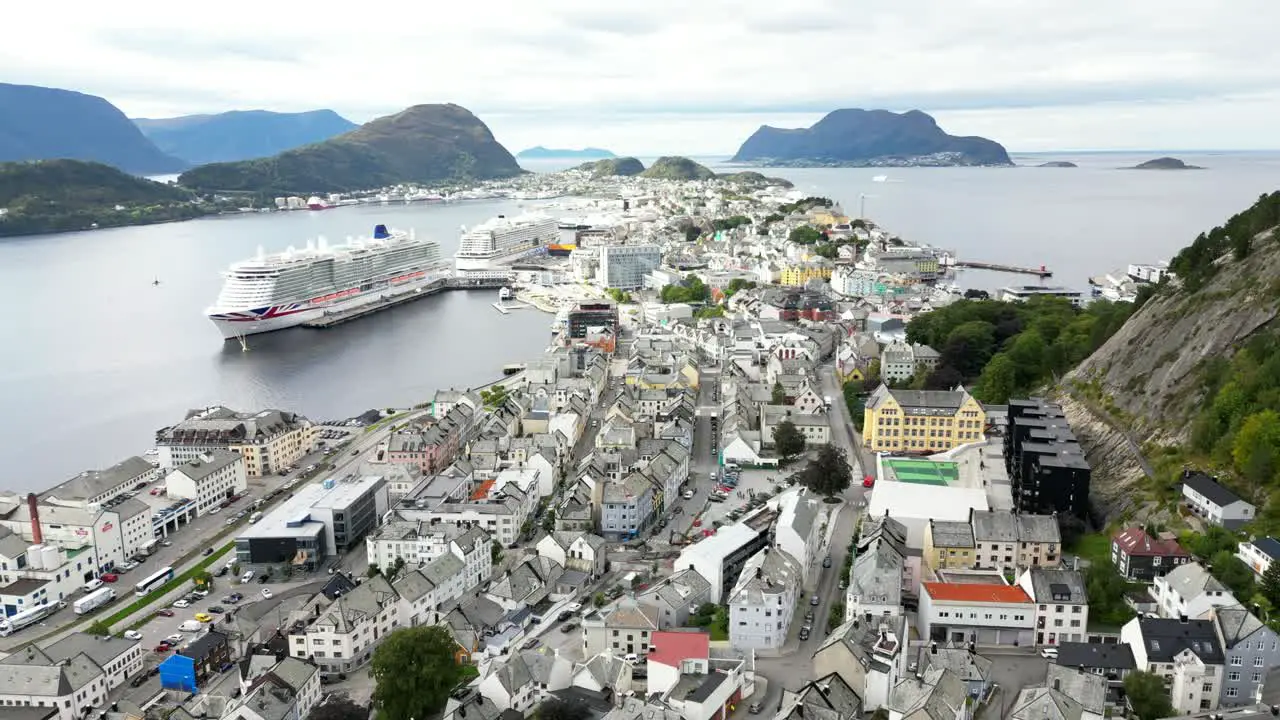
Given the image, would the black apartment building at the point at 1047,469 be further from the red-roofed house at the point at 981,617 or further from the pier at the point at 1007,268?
the pier at the point at 1007,268

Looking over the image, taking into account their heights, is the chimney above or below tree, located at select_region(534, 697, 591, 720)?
above

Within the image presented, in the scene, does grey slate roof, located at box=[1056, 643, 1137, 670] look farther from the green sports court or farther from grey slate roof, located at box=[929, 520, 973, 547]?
the green sports court

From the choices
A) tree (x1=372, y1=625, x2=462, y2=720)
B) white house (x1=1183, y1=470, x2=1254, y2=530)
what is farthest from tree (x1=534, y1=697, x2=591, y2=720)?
white house (x1=1183, y1=470, x2=1254, y2=530)

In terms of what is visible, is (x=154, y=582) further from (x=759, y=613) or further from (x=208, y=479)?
(x=759, y=613)

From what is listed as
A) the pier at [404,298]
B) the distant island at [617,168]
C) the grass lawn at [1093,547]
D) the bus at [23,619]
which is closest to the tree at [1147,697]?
the grass lawn at [1093,547]

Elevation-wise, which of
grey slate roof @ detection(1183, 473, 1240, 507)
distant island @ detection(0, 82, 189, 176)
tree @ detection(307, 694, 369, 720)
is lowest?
tree @ detection(307, 694, 369, 720)

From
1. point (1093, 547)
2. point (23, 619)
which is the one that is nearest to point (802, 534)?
point (1093, 547)
